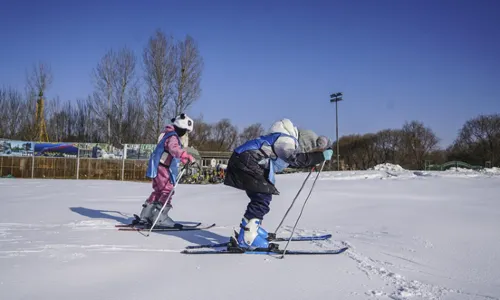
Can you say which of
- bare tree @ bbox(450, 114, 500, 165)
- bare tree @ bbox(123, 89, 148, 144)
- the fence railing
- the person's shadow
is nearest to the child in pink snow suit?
the person's shadow

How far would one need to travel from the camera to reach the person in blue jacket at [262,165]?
11.2 feet

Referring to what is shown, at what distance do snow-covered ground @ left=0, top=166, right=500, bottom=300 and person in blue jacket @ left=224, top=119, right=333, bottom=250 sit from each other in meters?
0.35

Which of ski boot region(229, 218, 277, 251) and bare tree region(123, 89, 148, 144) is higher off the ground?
bare tree region(123, 89, 148, 144)

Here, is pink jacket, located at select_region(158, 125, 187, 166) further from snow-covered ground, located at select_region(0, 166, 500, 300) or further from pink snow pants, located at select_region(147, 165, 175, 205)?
snow-covered ground, located at select_region(0, 166, 500, 300)

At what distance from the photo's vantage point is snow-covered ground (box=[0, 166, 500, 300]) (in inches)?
89.2

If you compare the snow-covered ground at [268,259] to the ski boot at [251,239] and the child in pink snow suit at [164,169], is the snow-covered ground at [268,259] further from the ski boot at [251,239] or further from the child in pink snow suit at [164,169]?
the child in pink snow suit at [164,169]

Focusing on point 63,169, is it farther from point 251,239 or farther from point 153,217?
point 251,239

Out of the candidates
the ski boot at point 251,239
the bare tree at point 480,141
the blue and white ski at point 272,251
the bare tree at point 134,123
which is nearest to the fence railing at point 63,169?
the bare tree at point 134,123

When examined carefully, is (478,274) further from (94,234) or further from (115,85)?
(115,85)

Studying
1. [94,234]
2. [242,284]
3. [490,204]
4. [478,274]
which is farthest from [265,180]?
[490,204]

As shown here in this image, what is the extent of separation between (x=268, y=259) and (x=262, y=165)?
0.91 meters

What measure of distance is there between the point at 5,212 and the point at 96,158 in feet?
56.4

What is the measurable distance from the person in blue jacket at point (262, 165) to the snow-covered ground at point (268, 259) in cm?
35

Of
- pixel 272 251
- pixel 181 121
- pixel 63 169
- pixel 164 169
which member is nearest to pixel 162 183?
pixel 164 169
